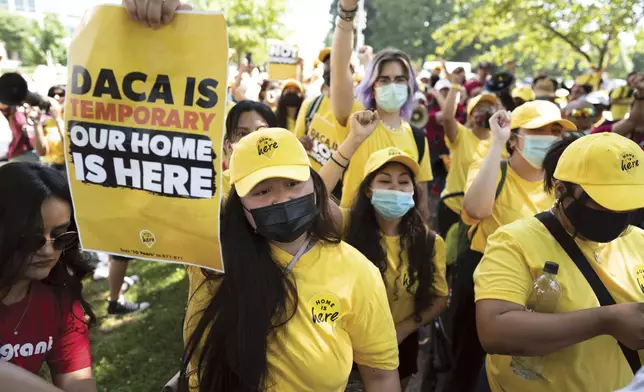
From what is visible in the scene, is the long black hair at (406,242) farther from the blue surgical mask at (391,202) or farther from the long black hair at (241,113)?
the long black hair at (241,113)

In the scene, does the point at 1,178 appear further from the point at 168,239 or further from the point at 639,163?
the point at 639,163

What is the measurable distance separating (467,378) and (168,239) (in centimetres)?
233

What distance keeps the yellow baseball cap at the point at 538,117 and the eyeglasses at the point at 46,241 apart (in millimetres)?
2491

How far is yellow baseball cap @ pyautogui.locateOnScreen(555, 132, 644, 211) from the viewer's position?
1.73m

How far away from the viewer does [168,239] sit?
1701 mm

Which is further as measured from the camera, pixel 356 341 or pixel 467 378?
pixel 467 378

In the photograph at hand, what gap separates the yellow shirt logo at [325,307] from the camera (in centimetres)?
175

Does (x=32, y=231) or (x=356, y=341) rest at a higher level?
(x=32, y=231)

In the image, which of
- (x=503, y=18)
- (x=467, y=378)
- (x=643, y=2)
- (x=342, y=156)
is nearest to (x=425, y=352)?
(x=467, y=378)

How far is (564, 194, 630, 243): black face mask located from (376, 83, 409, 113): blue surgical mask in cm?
178

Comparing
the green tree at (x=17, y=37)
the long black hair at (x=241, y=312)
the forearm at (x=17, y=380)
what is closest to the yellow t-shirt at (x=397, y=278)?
the long black hair at (x=241, y=312)

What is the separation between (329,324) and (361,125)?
55.5 inches

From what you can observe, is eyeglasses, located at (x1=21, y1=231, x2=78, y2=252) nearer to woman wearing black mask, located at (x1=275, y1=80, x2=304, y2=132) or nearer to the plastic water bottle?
the plastic water bottle

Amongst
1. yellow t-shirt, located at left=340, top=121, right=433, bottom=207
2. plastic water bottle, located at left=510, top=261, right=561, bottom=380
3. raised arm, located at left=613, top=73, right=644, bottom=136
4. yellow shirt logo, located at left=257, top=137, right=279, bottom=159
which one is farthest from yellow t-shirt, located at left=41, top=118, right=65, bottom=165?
raised arm, located at left=613, top=73, right=644, bottom=136
